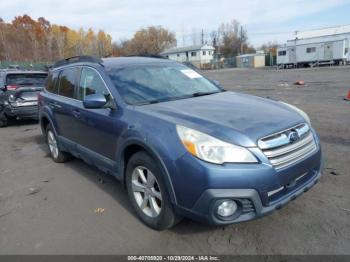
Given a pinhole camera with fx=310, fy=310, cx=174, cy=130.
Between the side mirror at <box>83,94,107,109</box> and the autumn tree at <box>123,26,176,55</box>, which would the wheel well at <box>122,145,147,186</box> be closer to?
the side mirror at <box>83,94,107,109</box>

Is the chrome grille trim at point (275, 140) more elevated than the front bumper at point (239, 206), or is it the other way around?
the chrome grille trim at point (275, 140)

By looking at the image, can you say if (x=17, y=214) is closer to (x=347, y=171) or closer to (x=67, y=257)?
(x=67, y=257)

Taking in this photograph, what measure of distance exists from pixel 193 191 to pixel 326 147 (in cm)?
377

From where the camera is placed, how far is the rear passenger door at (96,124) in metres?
3.73

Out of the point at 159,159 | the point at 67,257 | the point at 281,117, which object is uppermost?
the point at 281,117

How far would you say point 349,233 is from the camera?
9.89 feet

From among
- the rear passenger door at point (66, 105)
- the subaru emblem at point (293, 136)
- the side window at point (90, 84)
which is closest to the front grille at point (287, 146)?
the subaru emblem at point (293, 136)

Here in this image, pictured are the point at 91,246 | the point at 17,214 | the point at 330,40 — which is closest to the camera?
the point at 91,246

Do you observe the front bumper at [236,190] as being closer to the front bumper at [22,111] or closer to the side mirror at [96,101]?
the side mirror at [96,101]

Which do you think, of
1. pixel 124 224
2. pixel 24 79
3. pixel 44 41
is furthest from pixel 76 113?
pixel 44 41

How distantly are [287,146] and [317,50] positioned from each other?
146 ft

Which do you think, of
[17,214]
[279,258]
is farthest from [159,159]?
[17,214]

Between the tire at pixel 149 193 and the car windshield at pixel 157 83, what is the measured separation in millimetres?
768

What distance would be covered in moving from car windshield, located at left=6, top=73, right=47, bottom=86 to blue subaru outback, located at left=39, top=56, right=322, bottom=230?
6508 mm
